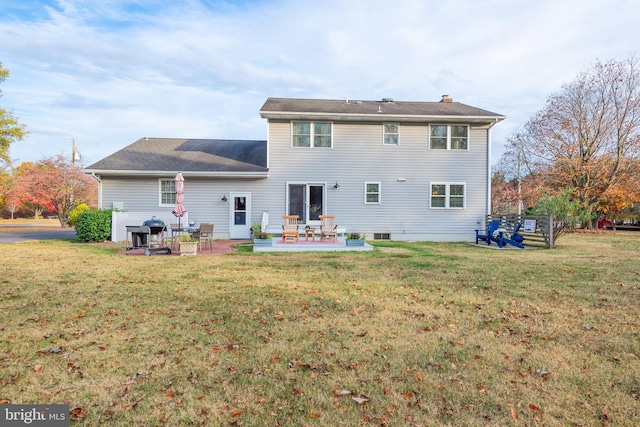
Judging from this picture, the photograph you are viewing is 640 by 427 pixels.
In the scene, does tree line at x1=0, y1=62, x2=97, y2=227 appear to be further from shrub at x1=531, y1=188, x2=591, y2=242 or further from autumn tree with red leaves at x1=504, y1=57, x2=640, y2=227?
autumn tree with red leaves at x1=504, y1=57, x2=640, y2=227

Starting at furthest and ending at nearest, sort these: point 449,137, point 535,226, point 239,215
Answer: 1. point 449,137
2. point 239,215
3. point 535,226

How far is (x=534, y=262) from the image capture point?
31.3ft

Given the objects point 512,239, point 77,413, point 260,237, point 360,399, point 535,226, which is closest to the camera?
point 77,413

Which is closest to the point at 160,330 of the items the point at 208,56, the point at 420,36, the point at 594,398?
the point at 594,398

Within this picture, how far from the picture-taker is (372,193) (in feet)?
50.5

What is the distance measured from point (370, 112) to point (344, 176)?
302 cm

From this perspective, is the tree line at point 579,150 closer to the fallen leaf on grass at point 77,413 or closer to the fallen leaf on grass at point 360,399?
the fallen leaf on grass at point 360,399

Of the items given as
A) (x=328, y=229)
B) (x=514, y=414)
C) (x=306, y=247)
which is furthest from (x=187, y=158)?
(x=514, y=414)

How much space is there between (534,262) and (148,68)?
830 inches

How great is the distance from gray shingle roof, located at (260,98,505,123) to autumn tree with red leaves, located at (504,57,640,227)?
11150 millimetres

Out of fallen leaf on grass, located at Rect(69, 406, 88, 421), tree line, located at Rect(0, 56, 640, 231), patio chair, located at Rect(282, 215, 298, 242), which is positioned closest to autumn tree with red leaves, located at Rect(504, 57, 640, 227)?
tree line, located at Rect(0, 56, 640, 231)

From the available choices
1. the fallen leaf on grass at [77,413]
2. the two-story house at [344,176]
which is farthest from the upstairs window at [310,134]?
the fallen leaf on grass at [77,413]

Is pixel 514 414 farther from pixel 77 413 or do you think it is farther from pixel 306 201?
pixel 306 201

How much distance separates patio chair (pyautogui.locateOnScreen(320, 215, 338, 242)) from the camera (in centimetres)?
1273
